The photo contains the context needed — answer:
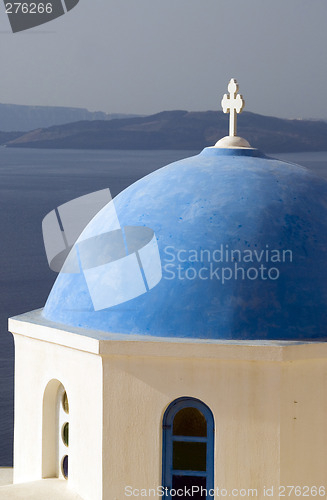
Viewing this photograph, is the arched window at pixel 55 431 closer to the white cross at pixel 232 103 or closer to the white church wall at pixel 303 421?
the white church wall at pixel 303 421

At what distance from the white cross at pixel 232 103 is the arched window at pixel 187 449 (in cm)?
320

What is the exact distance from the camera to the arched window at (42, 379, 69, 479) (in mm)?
11211

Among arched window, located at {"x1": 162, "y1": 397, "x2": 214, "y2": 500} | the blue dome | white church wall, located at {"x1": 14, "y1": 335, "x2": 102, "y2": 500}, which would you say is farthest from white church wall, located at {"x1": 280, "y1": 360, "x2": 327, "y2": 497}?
white church wall, located at {"x1": 14, "y1": 335, "x2": 102, "y2": 500}

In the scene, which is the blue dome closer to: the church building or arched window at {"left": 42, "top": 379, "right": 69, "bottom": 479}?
the church building

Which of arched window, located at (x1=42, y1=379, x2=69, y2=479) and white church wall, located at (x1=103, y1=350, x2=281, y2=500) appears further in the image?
arched window, located at (x1=42, y1=379, x2=69, y2=479)

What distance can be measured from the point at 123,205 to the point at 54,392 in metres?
2.01

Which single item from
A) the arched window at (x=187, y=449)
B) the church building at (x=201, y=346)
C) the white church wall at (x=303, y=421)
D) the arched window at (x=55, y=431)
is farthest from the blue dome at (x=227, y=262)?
the arched window at (x=55, y=431)

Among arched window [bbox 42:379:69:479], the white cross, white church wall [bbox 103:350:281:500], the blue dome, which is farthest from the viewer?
the white cross

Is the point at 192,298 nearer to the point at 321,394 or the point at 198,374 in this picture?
the point at 198,374

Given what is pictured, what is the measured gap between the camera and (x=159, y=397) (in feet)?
32.9

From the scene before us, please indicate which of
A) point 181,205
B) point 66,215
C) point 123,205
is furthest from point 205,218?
point 66,215

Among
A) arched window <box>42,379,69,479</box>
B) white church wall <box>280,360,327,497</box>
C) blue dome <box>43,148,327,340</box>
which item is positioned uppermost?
blue dome <box>43,148,327,340</box>

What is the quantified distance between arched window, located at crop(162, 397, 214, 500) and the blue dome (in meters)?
0.71

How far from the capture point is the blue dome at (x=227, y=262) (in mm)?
10031
